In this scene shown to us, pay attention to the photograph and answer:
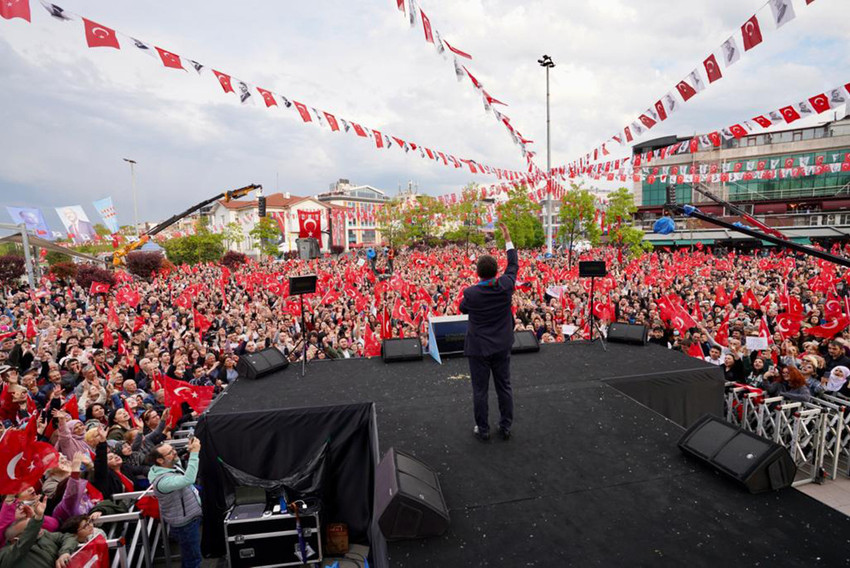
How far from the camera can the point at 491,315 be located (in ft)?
13.0

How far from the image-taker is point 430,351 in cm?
719

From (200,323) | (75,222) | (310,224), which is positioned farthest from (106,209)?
(200,323)

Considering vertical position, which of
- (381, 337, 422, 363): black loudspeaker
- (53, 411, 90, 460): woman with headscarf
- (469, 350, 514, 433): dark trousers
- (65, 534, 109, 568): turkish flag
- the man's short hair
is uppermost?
the man's short hair

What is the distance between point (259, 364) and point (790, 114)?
14503mm

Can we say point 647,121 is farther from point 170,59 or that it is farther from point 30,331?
point 30,331

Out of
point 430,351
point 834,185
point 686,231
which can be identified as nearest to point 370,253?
point 430,351

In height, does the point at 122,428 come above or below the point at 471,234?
below

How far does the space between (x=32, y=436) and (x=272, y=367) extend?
301cm

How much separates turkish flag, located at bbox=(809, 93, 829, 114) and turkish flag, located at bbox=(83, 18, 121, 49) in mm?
15278

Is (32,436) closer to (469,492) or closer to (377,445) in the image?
(377,445)

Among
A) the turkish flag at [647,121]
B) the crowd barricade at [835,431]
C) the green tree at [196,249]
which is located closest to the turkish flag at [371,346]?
the crowd barricade at [835,431]

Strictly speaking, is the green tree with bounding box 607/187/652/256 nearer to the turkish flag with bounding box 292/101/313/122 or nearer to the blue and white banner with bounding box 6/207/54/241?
the turkish flag with bounding box 292/101/313/122

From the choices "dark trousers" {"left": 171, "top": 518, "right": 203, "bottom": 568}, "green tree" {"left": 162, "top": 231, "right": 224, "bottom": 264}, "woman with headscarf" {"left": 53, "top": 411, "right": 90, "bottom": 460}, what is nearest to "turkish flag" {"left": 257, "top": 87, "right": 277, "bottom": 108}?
"woman with headscarf" {"left": 53, "top": 411, "right": 90, "bottom": 460}

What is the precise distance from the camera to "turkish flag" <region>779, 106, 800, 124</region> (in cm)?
1110
